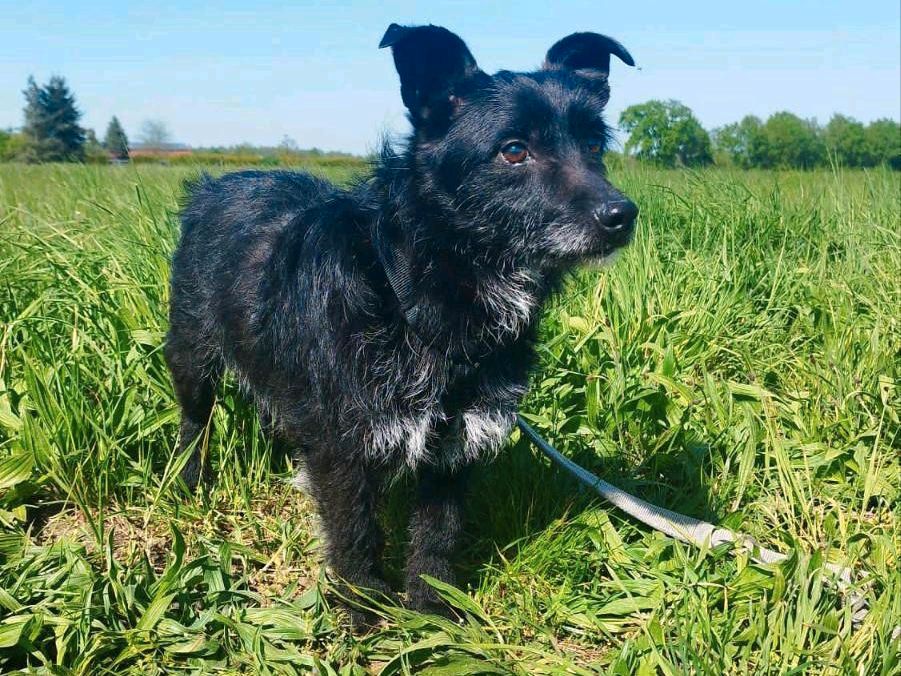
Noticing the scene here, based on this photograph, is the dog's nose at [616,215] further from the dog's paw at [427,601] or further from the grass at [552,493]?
the dog's paw at [427,601]

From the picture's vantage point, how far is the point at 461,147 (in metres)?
2.47

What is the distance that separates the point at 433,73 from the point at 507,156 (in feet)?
1.37

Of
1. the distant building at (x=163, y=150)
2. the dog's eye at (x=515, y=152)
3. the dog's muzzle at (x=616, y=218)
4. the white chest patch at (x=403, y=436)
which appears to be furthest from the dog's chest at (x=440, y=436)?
the distant building at (x=163, y=150)

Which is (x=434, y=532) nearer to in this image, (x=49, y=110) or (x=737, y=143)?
(x=737, y=143)

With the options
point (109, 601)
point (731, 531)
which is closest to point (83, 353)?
point (109, 601)

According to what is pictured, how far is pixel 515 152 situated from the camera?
2.49m

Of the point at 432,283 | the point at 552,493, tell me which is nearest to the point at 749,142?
the point at 552,493

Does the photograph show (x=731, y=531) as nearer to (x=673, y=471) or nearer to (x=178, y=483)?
(x=673, y=471)

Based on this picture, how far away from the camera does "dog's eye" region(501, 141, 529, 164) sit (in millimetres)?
2482

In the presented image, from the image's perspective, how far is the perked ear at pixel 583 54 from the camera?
2922 mm

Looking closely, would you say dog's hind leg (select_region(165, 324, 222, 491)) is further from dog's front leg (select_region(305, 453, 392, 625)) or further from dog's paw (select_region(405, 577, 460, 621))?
dog's paw (select_region(405, 577, 460, 621))

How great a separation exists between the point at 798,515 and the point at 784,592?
0.84 m

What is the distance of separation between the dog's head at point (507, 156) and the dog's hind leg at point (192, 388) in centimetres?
154

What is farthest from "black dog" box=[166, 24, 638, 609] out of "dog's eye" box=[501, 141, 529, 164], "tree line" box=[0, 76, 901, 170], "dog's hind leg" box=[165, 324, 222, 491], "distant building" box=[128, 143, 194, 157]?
"distant building" box=[128, 143, 194, 157]
